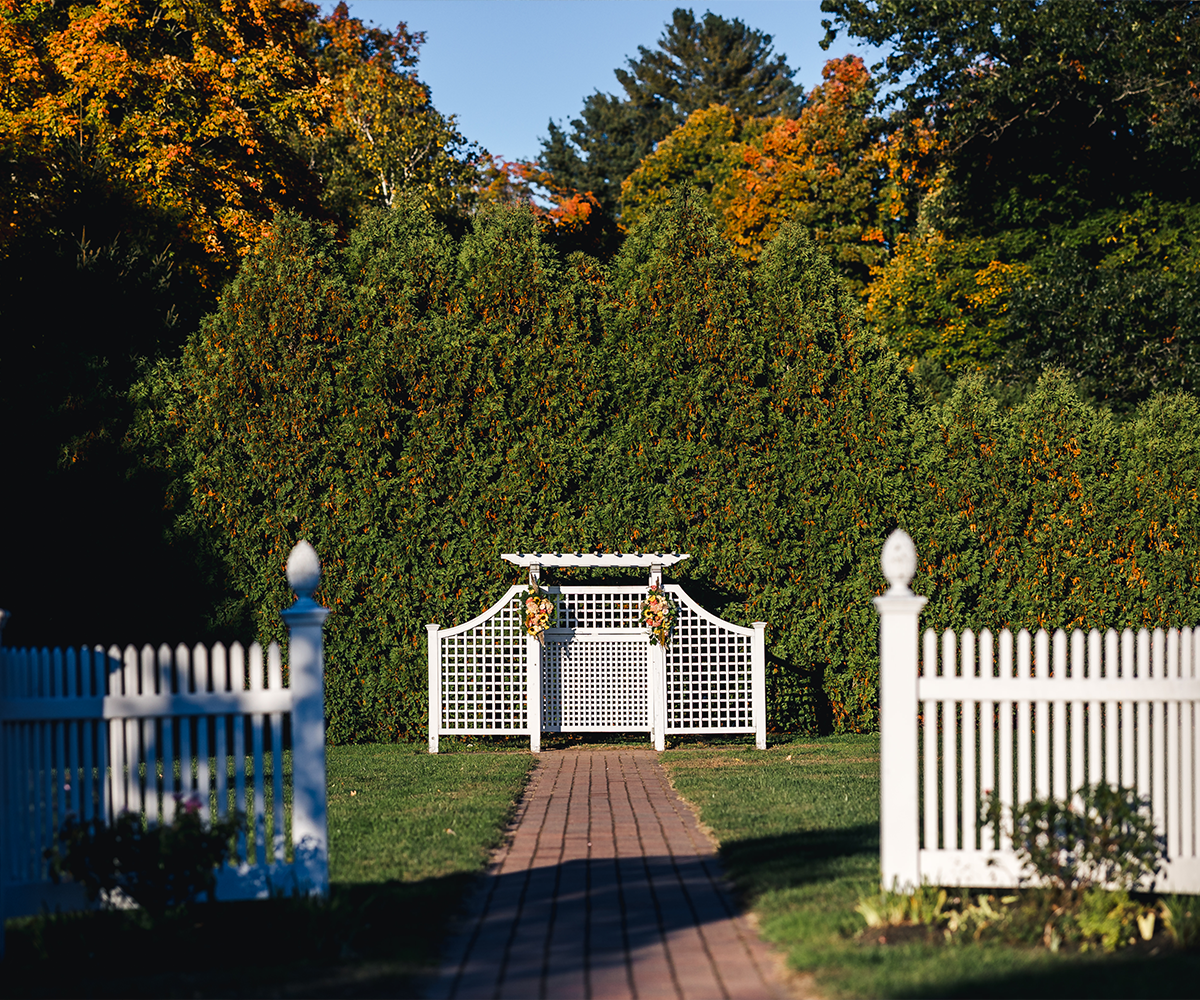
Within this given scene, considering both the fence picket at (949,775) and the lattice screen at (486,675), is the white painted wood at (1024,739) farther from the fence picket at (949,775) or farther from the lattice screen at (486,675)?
the lattice screen at (486,675)

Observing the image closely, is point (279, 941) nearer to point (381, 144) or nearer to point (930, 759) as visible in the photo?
point (930, 759)

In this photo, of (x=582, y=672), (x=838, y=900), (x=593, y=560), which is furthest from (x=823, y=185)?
(x=838, y=900)

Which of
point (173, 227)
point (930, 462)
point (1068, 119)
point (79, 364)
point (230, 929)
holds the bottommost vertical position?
point (230, 929)

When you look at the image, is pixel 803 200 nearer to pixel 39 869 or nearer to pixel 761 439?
pixel 761 439

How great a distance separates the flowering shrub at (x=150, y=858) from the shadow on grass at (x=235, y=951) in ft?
0.52

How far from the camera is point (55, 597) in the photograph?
1159cm

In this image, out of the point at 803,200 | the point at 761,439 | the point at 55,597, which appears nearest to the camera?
the point at 55,597

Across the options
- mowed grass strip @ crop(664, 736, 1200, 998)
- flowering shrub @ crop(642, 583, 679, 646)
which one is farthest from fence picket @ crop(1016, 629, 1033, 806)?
flowering shrub @ crop(642, 583, 679, 646)

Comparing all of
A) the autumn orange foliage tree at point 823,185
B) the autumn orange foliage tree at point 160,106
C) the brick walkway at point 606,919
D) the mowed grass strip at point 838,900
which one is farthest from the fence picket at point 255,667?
the autumn orange foliage tree at point 823,185

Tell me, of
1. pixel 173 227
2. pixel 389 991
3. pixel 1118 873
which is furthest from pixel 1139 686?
pixel 173 227

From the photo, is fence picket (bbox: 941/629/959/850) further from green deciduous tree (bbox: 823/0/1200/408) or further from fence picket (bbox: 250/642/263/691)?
green deciduous tree (bbox: 823/0/1200/408)

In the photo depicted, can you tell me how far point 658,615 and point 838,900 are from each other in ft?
19.1

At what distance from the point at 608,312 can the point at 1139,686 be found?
8.07 meters

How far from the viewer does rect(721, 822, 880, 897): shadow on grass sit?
5883mm
